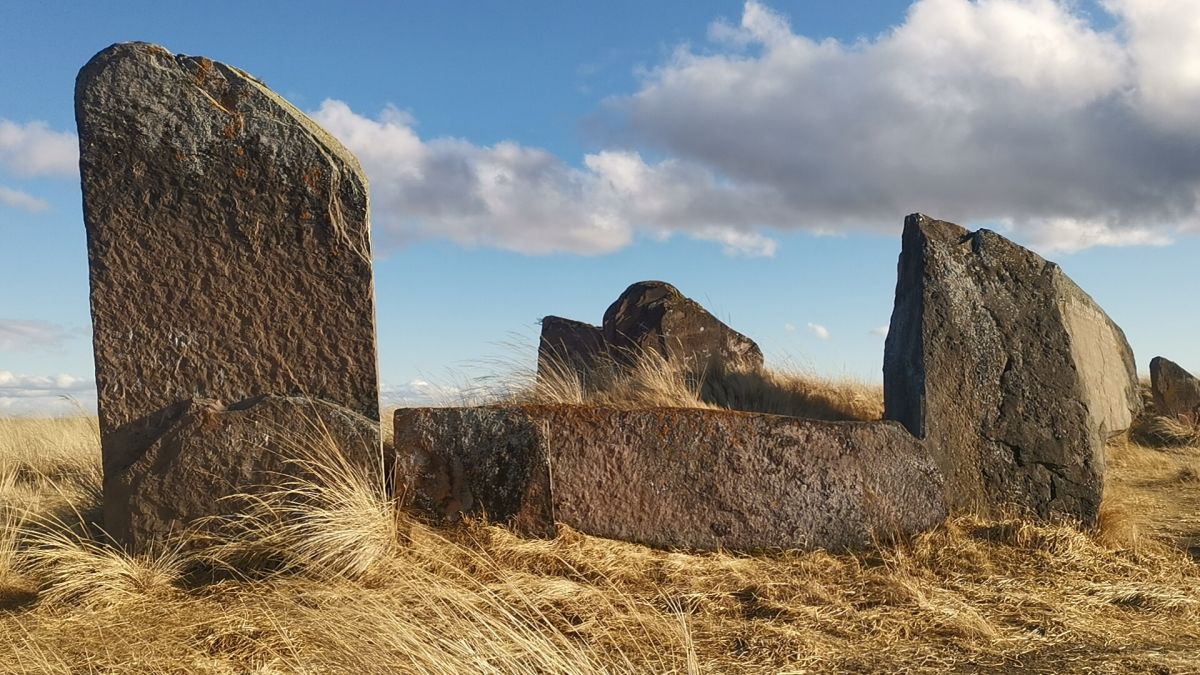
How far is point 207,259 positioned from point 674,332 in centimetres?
498

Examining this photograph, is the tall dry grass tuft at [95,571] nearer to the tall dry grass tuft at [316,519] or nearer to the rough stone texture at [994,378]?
the tall dry grass tuft at [316,519]

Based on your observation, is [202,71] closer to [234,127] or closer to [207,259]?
[234,127]

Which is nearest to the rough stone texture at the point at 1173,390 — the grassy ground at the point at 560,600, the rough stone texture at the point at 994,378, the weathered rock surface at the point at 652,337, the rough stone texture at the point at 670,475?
the weathered rock surface at the point at 652,337

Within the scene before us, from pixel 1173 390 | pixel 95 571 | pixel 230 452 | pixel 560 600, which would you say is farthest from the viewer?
pixel 1173 390

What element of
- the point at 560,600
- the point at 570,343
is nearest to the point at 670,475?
the point at 560,600

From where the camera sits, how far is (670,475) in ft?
15.5

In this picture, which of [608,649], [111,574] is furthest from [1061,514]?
[111,574]

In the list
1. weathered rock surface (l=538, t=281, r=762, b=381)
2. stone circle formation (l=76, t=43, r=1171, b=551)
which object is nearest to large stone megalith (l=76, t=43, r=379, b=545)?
stone circle formation (l=76, t=43, r=1171, b=551)

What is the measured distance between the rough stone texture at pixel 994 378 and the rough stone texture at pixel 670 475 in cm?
39

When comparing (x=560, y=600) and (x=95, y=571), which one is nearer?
(x=560, y=600)

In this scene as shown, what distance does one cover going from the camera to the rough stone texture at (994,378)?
17.3 feet

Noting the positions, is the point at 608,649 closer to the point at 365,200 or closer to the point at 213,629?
the point at 213,629

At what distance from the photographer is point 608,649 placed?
3.35 meters

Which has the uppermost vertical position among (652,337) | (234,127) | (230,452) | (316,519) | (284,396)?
(234,127)
